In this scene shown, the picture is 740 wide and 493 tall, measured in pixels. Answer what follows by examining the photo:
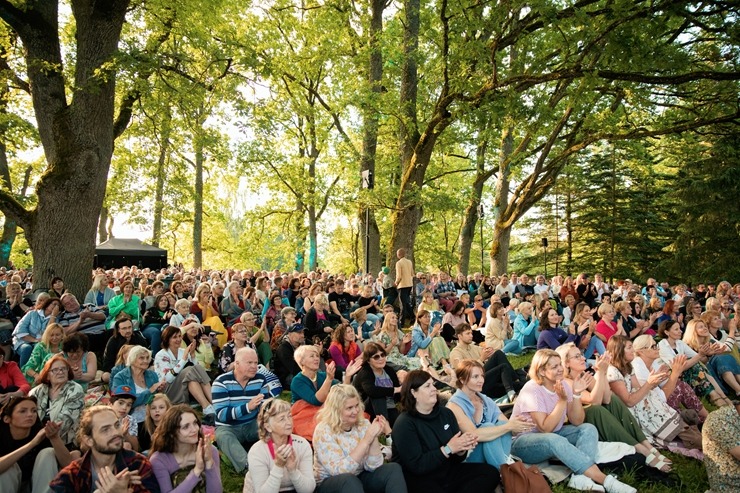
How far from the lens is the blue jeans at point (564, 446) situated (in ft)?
14.0

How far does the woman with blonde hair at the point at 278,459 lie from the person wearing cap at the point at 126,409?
124 cm

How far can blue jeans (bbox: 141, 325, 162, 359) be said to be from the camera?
729 centimetres

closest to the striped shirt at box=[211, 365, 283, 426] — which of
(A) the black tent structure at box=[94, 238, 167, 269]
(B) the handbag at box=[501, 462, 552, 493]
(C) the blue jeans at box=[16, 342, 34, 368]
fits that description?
(B) the handbag at box=[501, 462, 552, 493]

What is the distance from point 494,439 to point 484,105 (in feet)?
21.2

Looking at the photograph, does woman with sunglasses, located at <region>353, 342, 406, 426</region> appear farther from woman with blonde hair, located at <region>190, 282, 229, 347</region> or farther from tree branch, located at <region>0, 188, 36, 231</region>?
tree branch, located at <region>0, 188, 36, 231</region>

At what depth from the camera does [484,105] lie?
9.12 meters

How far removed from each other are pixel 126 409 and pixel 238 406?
919 mm

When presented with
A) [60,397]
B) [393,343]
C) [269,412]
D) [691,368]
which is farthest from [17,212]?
[691,368]

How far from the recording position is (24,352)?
253 inches

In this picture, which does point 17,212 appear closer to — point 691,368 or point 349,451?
point 349,451

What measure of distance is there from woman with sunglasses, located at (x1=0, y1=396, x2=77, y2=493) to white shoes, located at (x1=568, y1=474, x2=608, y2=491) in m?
3.82

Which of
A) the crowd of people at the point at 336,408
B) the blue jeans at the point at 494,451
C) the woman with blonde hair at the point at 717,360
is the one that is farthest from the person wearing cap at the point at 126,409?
the woman with blonde hair at the point at 717,360

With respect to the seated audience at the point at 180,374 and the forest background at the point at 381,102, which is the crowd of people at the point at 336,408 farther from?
the forest background at the point at 381,102

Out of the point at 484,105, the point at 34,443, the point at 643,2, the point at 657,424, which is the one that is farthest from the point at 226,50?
the point at 657,424
